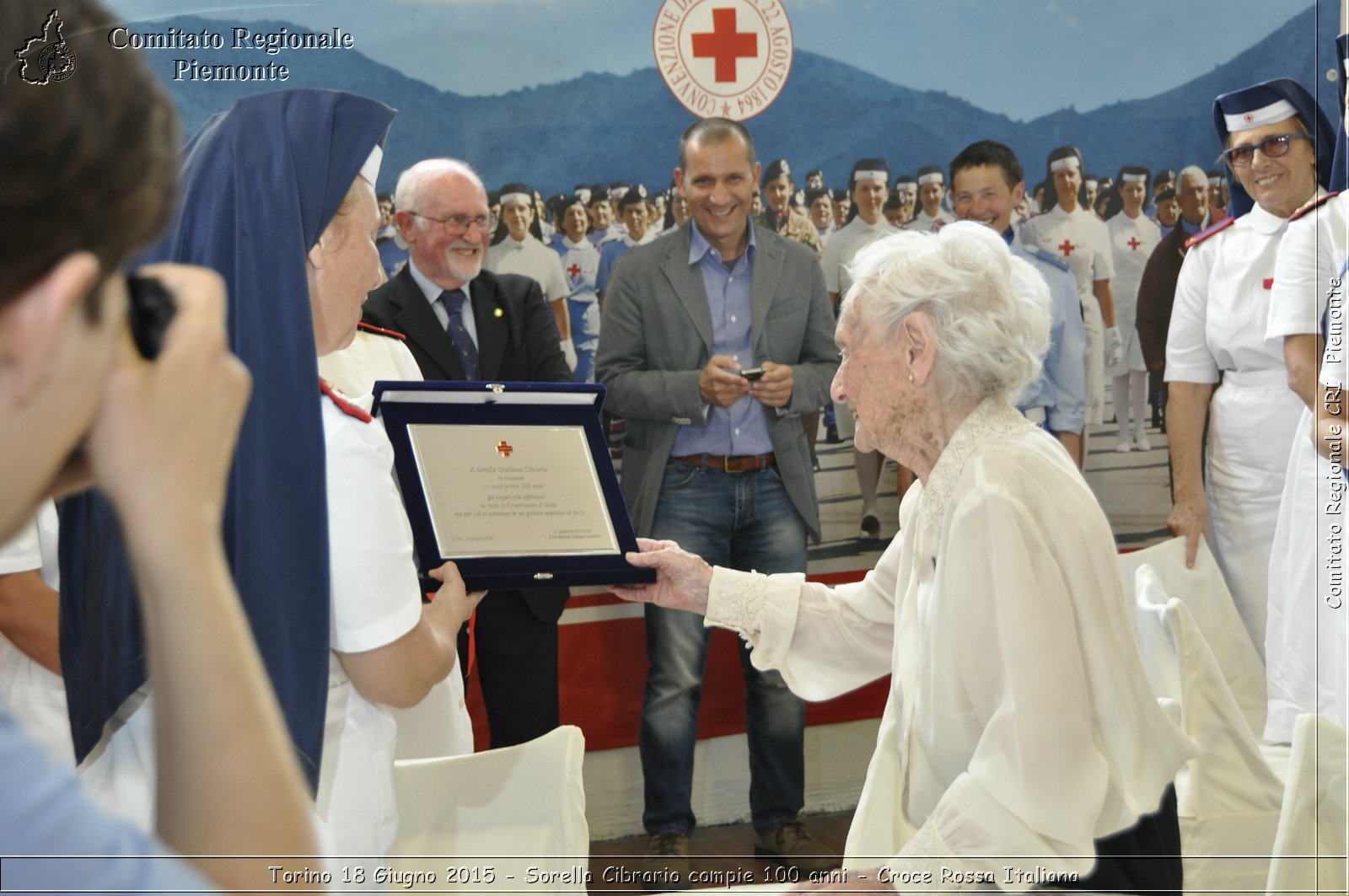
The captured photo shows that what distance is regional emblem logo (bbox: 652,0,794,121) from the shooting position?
475cm

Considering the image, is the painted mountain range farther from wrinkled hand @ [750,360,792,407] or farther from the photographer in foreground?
the photographer in foreground

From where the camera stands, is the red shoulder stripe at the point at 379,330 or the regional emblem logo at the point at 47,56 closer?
the regional emblem logo at the point at 47,56

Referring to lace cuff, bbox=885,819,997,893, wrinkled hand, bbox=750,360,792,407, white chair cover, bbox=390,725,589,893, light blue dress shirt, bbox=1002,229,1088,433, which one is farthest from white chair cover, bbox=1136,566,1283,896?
light blue dress shirt, bbox=1002,229,1088,433

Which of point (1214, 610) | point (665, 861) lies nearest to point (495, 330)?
point (665, 861)

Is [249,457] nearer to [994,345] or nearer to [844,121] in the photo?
[994,345]

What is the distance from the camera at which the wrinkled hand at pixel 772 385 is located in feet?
14.2

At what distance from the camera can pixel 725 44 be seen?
4805 mm

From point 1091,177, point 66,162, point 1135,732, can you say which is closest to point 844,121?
point 1091,177

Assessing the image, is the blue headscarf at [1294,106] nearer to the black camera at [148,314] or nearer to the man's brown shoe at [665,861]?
the man's brown shoe at [665,861]

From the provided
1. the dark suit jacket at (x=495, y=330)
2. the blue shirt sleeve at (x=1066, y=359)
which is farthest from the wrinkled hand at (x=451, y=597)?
the blue shirt sleeve at (x=1066, y=359)

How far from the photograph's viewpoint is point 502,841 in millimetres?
2326

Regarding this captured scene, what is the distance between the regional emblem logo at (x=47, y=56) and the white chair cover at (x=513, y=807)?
1.71 meters

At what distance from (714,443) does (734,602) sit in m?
1.87

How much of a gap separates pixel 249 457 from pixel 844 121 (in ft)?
12.2
